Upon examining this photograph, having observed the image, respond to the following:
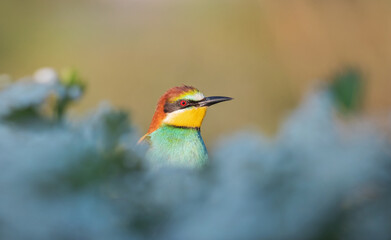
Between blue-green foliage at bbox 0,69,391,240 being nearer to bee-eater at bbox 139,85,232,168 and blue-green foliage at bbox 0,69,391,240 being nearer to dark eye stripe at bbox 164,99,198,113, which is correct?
bee-eater at bbox 139,85,232,168

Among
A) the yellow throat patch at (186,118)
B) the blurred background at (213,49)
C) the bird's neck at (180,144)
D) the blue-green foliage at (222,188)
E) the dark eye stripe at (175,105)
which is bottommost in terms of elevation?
the blue-green foliage at (222,188)

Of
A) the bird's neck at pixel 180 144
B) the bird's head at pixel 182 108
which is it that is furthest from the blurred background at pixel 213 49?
the bird's neck at pixel 180 144

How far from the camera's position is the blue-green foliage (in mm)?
172

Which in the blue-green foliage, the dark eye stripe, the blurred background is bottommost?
the blue-green foliage

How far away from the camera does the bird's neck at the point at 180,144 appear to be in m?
0.89

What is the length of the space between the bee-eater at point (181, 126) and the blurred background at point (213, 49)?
21.9 inches

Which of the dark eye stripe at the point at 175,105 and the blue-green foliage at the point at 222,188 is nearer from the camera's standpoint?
the blue-green foliage at the point at 222,188

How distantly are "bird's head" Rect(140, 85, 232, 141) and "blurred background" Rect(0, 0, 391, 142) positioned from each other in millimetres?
546

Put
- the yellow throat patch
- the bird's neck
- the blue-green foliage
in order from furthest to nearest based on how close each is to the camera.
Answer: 1. the yellow throat patch
2. the bird's neck
3. the blue-green foliage

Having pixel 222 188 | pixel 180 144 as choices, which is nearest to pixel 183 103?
pixel 180 144

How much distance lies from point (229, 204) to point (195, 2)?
244cm

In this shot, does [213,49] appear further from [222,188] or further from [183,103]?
[222,188]

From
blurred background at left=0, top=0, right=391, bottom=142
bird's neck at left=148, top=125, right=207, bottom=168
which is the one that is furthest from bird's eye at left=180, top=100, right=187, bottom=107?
blurred background at left=0, top=0, right=391, bottom=142

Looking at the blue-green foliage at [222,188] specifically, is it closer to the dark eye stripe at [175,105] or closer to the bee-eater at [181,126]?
the bee-eater at [181,126]
